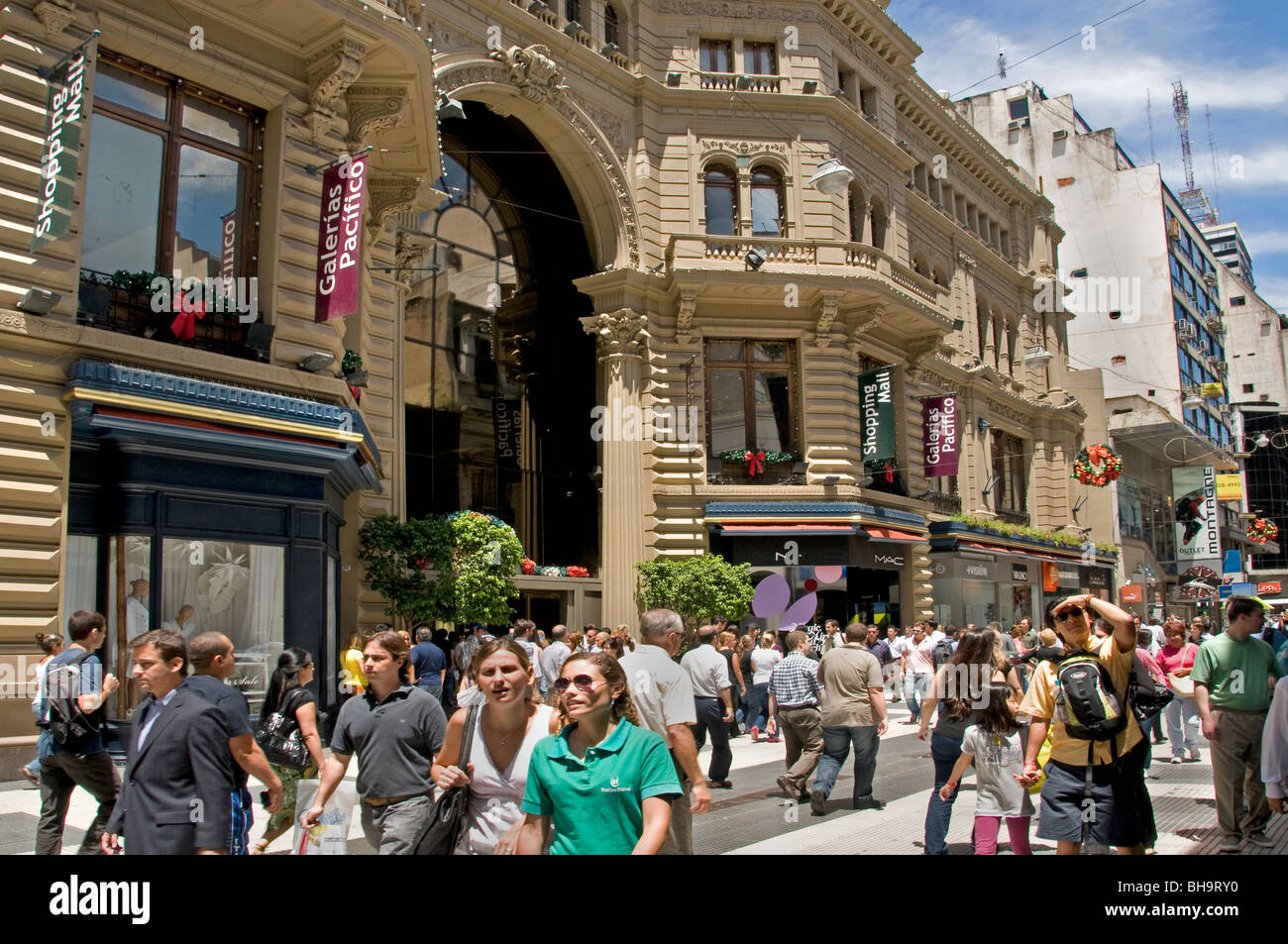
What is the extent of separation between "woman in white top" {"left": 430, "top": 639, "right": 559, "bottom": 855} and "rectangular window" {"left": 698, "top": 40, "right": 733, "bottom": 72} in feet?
86.2

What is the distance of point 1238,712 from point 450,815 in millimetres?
6508

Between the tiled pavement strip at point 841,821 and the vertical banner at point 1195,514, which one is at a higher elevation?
the vertical banner at point 1195,514

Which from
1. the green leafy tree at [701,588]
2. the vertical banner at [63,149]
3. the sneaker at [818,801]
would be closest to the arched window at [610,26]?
the green leafy tree at [701,588]

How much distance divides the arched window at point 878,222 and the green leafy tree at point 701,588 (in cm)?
1256

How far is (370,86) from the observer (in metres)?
16.0

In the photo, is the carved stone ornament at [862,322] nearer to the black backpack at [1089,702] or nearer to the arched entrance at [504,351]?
the arched entrance at [504,351]

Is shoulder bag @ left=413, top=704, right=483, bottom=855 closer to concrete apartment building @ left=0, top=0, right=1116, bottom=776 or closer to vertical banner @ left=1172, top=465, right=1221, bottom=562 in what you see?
concrete apartment building @ left=0, top=0, right=1116, bottom=776

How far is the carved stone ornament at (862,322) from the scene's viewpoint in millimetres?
27484

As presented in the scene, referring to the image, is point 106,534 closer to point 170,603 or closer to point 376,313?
point 170,603

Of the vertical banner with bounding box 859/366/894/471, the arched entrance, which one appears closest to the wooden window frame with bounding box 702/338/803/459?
the vertical banner with bounding box 859/366/894/471

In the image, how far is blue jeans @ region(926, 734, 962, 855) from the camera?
7711 mm

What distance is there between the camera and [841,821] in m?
9.67
